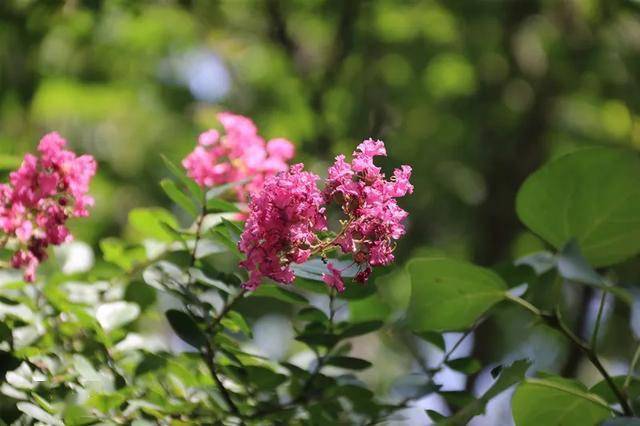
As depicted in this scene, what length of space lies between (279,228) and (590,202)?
1.61 ft

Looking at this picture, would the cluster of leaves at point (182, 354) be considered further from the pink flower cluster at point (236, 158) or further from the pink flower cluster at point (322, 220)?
the pink flower cluster at point (236, 158)

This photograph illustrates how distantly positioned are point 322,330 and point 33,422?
1.49 ft

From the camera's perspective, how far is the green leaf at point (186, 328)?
4.23ft

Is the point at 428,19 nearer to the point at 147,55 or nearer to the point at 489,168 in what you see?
the point at 489,168

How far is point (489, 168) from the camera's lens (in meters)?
3.53

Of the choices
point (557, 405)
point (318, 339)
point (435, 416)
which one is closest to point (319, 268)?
point (318, 339)

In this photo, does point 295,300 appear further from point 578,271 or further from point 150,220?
point 150,220

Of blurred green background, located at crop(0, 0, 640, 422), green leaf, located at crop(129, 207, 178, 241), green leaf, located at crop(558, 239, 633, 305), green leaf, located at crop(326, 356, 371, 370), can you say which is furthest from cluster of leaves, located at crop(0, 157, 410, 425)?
blurred green background, located at crop(0, 0, 640, 422)

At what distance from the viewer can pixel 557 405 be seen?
1.31 metres

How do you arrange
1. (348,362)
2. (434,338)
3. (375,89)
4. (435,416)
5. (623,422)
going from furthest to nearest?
1. (375,89)
2. (434,338)
3. (348,362)
4. (435,416)
5. (623,422)

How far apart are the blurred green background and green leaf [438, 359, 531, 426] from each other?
1851mm

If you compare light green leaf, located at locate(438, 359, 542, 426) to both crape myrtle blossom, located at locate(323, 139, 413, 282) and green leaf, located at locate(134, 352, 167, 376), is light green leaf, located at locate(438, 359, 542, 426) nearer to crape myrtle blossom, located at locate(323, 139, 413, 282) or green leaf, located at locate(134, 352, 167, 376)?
crape myrtle blossom, located at locate(323, 139, 413, 282)

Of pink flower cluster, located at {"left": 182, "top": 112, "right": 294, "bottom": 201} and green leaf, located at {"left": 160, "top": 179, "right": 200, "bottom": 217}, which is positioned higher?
pink flower cluster, located at {"left": 182, "top": 112, "right": 294, "bottom": 201}

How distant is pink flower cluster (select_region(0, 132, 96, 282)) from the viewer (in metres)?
1.44
